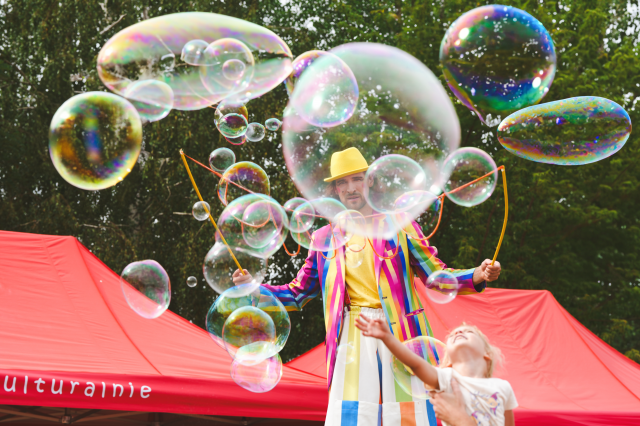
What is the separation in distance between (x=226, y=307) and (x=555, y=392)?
3067mm

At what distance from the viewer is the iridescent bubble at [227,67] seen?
123 inches

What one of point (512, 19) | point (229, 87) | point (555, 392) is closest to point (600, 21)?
point (555, 392)

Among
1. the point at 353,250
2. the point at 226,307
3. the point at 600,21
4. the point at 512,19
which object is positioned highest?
the point at 600,21

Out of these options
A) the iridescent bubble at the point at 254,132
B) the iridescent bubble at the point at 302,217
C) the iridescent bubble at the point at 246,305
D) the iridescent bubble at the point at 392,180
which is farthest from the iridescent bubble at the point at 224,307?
the iridescent bubble at the point at 254,132

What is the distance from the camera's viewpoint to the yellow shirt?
2.60 meters

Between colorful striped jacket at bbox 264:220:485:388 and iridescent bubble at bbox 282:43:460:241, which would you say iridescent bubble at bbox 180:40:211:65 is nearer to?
iridescent bubble at bbox 282:43:460:241

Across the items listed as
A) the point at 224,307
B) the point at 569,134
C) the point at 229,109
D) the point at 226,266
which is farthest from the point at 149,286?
the point at 569,134

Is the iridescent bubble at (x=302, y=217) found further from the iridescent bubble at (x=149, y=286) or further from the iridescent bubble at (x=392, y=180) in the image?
the iridescent bubble at (x=149, y=286)

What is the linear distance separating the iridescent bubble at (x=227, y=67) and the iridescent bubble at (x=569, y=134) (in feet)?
4.64

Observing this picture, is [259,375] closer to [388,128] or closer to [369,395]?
[369,395]

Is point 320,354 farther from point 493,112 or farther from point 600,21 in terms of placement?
point 600,21

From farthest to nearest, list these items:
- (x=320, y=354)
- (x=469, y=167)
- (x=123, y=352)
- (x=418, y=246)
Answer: (x=320, y=354) < (x=123, y=352) < (x=469, y=167) < (x=418, y=246)

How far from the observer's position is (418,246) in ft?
8.91

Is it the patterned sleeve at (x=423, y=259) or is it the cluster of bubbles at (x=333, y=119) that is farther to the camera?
the cluster of bubbles at (x=333, y=119)
